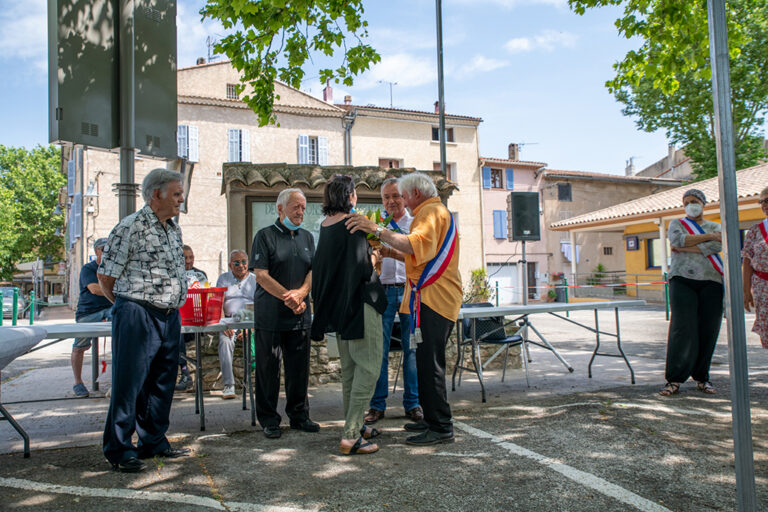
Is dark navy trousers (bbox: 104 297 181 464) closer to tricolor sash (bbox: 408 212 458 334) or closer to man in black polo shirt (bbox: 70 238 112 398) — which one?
tricolor sash (bbox: 408 212 458 334)

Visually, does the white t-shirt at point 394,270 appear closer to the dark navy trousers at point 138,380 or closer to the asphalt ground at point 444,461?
the asphalt ground at point 444,461

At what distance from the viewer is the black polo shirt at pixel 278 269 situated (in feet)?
13.5

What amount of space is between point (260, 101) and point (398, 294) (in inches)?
144

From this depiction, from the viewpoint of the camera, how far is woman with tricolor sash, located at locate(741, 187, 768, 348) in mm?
4766

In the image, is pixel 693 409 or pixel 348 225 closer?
pixel 348 225

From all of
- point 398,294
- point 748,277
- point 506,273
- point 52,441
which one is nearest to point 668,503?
point 398,294

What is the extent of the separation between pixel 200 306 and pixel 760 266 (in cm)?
466

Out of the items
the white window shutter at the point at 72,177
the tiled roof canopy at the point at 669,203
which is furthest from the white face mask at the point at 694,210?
the white window shutter at the point at 72,177

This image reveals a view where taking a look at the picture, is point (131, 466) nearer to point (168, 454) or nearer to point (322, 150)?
point (168, 454)

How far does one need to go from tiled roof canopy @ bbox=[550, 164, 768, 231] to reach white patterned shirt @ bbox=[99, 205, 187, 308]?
17738 millimetres

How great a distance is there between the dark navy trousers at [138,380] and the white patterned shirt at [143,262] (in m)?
0.09

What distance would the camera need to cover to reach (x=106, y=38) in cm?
396

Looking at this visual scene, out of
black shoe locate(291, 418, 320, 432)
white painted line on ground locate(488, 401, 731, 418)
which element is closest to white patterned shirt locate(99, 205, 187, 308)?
black shoe locate(291, 418, 320, 432)

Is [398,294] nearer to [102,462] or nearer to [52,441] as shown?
A: [102,462]
